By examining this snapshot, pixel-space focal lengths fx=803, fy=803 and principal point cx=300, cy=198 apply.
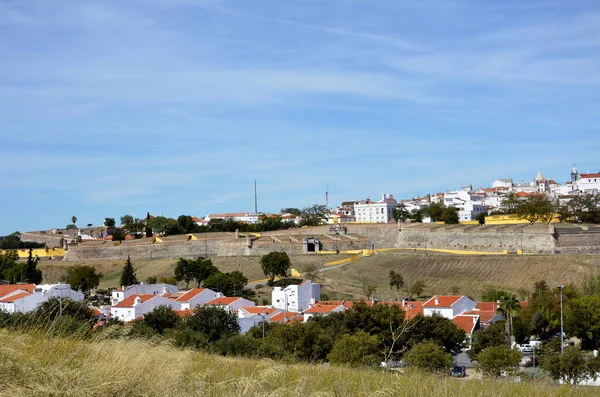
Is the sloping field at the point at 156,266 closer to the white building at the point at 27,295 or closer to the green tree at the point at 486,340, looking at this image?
the white building at the point at 27,295

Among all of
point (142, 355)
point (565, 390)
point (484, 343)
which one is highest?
point (142, 355)

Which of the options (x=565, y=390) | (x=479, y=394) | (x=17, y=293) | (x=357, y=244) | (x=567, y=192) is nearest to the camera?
(x=479, y=394)

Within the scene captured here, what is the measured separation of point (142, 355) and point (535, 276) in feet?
146

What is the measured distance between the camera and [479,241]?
61.7m

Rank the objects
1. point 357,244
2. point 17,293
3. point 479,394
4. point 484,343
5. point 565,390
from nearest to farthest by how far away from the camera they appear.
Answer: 1. point 479,394
2. point 565,390
3. point 484,343
4. point 17,293
5. point 357,244

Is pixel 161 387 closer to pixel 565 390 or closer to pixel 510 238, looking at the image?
pixel 565 390

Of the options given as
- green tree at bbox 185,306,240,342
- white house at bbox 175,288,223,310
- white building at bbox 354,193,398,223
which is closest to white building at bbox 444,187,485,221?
white building at bbox 354,193,398,223

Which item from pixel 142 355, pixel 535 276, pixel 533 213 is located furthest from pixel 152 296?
pixel 533 213

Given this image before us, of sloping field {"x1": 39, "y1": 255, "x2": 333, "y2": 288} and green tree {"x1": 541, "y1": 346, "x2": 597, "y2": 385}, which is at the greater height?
sloping field {"x1": 39, "y1": 255, "x2": 333, "y2": 288}

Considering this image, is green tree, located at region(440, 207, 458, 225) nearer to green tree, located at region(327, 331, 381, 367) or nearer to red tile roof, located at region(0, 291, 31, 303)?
red tile roof, located at region(0, 291, 31, 303)

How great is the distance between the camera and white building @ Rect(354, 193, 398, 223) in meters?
91.1

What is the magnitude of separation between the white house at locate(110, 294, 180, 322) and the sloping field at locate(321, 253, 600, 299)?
12906 mm

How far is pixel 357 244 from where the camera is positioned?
6619 cm

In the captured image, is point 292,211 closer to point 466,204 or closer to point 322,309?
point 466,204
